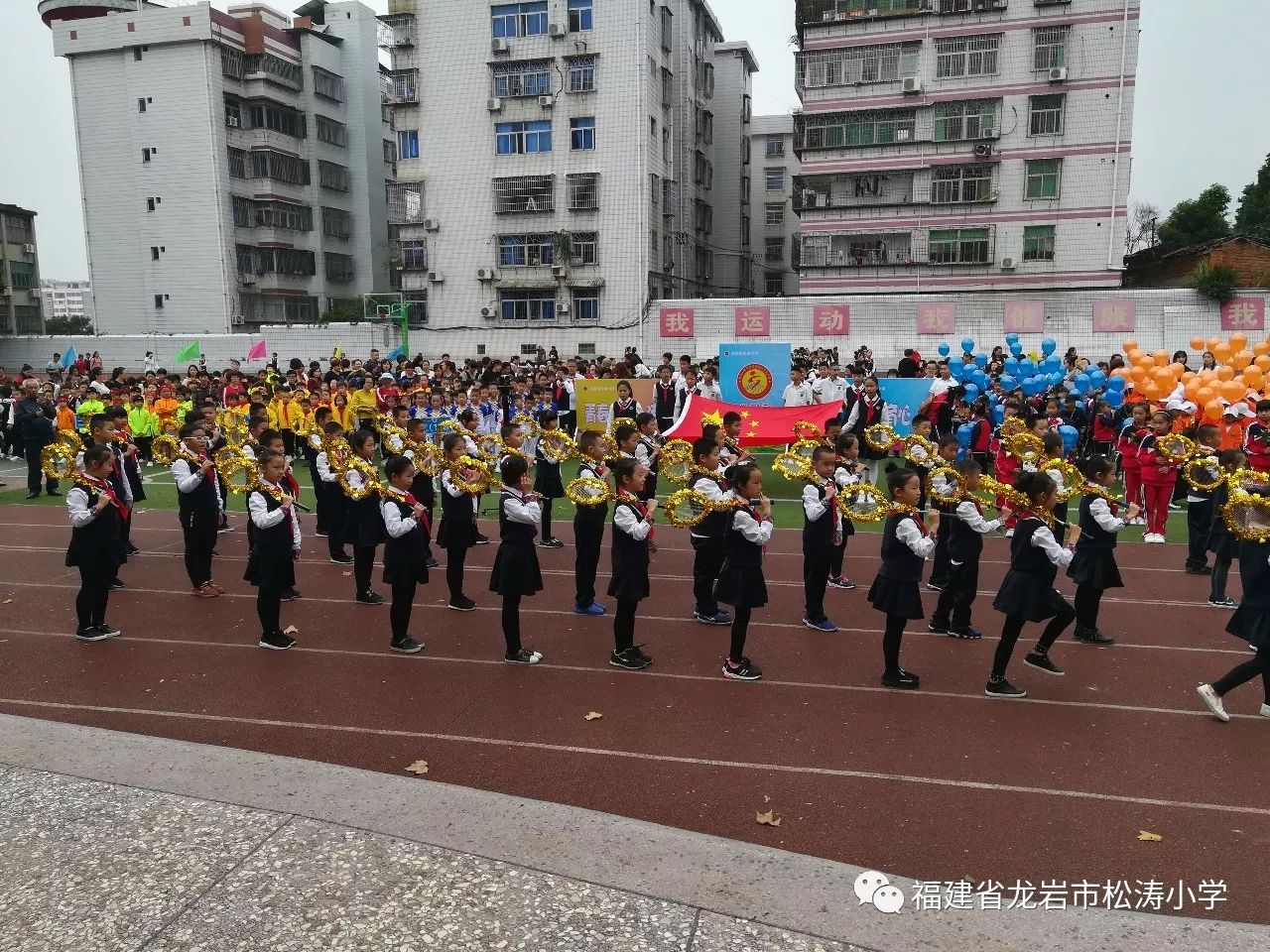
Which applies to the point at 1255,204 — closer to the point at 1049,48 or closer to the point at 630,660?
the point at 1049,48

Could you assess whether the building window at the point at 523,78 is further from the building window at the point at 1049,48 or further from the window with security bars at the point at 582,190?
the building window at the point at 1049,48

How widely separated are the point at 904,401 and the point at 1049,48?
849 inches

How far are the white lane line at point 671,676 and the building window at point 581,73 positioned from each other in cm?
2892

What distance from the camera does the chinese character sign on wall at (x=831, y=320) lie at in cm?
2561

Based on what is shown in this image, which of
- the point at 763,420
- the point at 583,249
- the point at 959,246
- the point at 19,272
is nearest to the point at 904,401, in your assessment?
the point at 763,420

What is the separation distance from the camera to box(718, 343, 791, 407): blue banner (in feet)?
52.6

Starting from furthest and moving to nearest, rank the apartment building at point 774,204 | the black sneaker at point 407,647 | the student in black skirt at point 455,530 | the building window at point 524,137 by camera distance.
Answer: the apartment building at point 774,204 < the building window at point 524,137 < the student in black skirt at point 455,530 < the black sneaker at point 407,647

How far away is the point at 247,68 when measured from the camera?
4072cm

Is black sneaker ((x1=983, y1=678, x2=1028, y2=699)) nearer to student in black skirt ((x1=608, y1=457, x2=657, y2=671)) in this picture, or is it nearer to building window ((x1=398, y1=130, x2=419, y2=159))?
student in black skirt ((x1=608, y1=457, x2=657, y2=671))

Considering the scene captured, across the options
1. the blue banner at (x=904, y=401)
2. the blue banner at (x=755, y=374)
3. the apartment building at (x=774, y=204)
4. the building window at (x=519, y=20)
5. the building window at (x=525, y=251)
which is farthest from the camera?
the apartment building at (x=774, y=204)

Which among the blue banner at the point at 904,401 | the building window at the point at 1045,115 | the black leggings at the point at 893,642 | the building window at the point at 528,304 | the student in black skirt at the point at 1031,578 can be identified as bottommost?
the black leggings at the point at 893,642

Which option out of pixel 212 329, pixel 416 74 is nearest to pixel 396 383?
pixel 416 74

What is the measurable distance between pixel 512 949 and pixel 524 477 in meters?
3.92

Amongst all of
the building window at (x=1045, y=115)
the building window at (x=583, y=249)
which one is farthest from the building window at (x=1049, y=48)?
the building window at (x=583, y=249)
